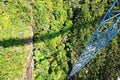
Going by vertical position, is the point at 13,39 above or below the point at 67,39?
above

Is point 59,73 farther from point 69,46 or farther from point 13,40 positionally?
point 13,40

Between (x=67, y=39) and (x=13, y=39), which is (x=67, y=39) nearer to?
(x=67, y=39)

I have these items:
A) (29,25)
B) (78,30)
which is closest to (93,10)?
(78,30)

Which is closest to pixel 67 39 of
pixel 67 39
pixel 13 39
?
pixel 67 39

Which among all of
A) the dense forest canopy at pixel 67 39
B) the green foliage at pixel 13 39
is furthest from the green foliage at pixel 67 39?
the green foliage at pixel 13 39

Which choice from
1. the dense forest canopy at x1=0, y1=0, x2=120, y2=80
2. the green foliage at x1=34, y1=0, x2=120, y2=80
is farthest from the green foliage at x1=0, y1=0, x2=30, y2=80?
the green foliage at x1=34, y1=0, x2=120, y2=80

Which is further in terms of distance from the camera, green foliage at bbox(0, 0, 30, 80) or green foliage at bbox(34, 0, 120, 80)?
green foliage at bbox(34, 0, 120, 80)

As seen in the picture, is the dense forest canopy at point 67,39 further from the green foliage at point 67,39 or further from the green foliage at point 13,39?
the green foliage at point 13,39

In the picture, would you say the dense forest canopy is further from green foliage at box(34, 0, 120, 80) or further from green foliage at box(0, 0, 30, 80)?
green foliage at box(0, 0, 30, 80)

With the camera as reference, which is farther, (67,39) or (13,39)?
(67,39)
